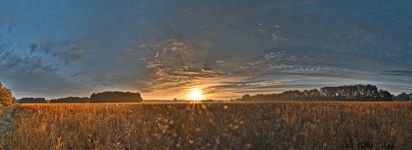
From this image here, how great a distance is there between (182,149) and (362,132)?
5.32 m

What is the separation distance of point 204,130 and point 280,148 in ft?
8.18

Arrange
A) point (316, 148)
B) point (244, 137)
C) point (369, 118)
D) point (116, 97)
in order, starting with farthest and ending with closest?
point (116, 97)
point (369, 118)
point (244, 137)
point (316, 148)

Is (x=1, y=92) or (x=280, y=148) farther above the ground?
(x=1, y=92)

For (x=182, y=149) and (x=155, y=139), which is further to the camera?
(x=155, y=139)

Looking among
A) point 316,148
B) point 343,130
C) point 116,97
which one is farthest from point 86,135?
point 116,97

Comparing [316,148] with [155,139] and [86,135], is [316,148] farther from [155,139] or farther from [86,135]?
[86,135]

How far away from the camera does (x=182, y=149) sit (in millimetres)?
6965

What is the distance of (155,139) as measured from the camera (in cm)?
774

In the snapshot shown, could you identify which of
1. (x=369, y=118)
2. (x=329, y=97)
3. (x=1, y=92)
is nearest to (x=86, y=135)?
(x=369, y=118)

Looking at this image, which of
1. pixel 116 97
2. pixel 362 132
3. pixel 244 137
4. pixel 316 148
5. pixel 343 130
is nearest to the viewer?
pixel 316 148

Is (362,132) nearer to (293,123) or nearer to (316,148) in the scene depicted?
(293,123)

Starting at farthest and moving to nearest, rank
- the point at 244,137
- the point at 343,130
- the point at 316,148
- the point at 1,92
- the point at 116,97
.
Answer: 1. the point at 116,97
2. the point at 1,92
3. the point at 343,130
4. the point at 244,137
5. the point at 316,148

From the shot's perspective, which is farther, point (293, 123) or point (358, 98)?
point (358, 98)

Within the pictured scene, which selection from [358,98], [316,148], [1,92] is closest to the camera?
[316,148]
